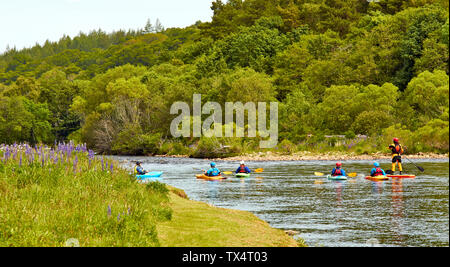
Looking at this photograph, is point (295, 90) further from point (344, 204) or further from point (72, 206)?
point (72, 206)

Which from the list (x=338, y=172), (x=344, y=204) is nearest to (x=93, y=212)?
(x=344, y=204)

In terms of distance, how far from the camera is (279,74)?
433ft

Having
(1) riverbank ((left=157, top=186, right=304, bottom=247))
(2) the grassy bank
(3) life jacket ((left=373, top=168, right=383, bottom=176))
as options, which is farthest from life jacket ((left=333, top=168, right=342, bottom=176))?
(1) riverbank ((left=157, top=186, right=304, bottom=247))

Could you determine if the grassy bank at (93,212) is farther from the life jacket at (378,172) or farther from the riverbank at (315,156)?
the riverbank at (315,156)

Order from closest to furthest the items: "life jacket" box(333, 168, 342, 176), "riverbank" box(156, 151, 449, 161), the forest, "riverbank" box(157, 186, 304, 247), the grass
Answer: the grass < "riverbank" box(157, 186, 304, 247) < "life jacket" box(333, 168, 342, 176) < "riverbank" box(156, 151, 449, 161) < the forest

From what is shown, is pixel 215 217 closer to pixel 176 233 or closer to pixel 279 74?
pixel 176 233

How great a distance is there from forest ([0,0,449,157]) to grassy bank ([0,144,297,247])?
39525 mm

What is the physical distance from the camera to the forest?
266ft

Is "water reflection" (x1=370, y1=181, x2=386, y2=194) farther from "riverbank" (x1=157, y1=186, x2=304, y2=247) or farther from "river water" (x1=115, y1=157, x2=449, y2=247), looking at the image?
"riverbank" (x1=157, y1=186, x2=304, y2=247)

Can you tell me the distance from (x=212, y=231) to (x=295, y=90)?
325 feet

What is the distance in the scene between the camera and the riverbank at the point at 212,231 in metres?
14.8

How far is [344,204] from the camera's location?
29266 mm

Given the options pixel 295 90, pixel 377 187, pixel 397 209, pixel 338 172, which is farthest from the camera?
pixel 295 90
